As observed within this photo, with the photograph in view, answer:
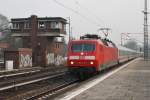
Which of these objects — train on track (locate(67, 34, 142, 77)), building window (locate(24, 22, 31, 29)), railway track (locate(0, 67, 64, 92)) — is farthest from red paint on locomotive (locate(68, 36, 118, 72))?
building window (locate(24, 22, 31, 29))

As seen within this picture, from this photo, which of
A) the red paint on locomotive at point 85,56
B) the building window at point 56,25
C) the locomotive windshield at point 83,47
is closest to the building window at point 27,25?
the building window at point 56,25

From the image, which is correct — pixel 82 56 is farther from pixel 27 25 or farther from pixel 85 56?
pixel 27 25

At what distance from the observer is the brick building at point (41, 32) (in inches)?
2731

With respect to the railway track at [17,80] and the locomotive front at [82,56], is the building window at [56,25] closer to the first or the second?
the railway track at [17,80]

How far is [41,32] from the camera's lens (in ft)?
234

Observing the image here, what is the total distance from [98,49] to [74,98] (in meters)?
10.7

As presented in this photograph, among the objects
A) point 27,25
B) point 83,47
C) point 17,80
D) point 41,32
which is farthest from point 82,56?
point 27,25

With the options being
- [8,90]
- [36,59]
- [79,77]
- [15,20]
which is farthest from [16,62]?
[15,20]

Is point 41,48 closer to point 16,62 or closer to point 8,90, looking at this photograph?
point 16,62

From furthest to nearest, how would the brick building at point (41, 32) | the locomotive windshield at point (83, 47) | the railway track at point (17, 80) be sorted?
the brick building at point (41, 32)
the locomotive windshield at point (83, 47)
the railway track at point (17, 80)

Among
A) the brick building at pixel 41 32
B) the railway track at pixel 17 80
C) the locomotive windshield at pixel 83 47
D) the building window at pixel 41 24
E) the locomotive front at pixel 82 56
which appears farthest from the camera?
the building window at pixel 41 24

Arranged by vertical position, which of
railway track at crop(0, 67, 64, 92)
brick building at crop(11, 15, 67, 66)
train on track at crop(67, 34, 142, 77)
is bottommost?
railway track at crop(0, 67, 64, 92)

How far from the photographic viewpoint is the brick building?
69375 millimetres

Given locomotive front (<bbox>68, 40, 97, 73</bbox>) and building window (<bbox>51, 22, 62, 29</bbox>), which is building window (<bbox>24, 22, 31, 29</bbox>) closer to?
building window (<bbox>51, 22, 62, 29</bbox>)
